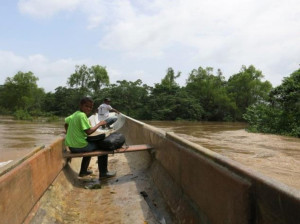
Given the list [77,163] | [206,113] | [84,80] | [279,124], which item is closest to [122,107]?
[206,113]

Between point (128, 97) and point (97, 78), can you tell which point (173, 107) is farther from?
point (97, 78)

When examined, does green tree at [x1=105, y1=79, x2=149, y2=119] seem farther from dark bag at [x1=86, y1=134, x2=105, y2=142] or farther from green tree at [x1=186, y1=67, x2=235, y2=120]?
dark bag at [x1=86, y1=134, x2=105, y2=142]

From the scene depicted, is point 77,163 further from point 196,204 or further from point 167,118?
point 167,118

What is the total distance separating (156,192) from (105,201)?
734 mm

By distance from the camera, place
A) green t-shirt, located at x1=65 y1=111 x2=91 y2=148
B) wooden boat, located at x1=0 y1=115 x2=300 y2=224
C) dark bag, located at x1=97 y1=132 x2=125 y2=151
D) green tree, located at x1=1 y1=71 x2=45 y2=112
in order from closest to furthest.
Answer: wooden boat, located at x1=0 y1=115 x2=300 y2=224 < green t-shirt, located at x1=65 y1=111 x2=91 y2=148 < dark bag, located at x1=97 y1=132 x2=125 y2=151 < green tree, located at x1=1 y1=71 x2=45 y2=112

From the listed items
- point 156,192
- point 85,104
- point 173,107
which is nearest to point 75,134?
point 85,104

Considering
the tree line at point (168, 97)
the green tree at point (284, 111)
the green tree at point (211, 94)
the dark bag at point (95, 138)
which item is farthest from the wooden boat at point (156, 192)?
the green tree at point (211, 94)

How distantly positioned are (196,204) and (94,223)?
1.25m

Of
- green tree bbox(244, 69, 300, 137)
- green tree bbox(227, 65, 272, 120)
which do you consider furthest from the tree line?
green tree bbox(244, 69, 300, 137)

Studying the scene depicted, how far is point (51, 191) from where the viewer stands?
340 centimetres

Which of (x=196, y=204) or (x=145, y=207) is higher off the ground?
(x=196, y=204)

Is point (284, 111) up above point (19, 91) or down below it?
below

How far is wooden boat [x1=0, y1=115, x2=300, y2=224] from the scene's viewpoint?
5.27ft

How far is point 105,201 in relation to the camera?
3.76 meters
